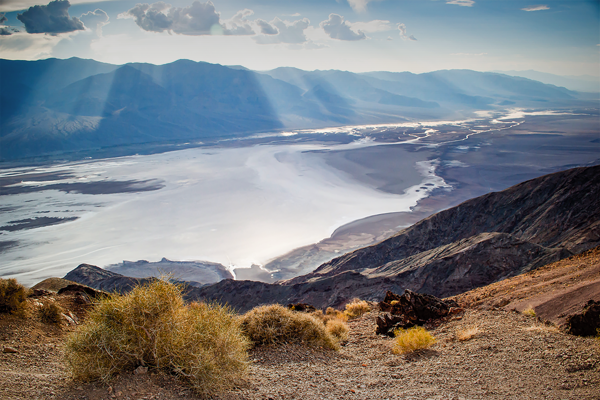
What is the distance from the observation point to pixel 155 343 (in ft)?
14.3

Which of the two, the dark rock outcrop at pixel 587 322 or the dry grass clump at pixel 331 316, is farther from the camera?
the dry grass clump at pixel 331 316

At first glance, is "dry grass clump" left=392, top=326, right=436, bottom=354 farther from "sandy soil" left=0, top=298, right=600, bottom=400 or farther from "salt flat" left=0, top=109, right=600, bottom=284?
"salt flat" left=0, top=109, right=600, bottom=284

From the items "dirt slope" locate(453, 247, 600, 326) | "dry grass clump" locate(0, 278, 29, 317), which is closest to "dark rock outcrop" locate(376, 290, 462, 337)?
"dirt slope" locate(453, 247, 600, 326)

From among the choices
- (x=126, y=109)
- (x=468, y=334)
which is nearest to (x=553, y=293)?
(x=468, y=334)

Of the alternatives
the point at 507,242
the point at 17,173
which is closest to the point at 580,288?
the point at 507,242

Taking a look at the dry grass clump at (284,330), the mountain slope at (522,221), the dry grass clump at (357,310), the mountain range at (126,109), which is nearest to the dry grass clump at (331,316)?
the dry grass clump at (357,310)

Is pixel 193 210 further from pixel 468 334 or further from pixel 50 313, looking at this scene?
pixel 468 334

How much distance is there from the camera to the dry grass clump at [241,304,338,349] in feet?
21.8

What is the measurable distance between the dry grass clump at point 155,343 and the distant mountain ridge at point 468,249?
1416cm

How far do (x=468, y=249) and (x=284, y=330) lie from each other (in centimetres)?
1431

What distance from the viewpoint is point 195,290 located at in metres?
21.8

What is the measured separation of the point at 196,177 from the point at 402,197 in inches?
1395

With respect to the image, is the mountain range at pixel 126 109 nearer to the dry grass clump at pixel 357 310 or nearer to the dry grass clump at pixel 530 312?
the dry grass clump at pixel 357 310

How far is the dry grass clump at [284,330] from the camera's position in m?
6.65
